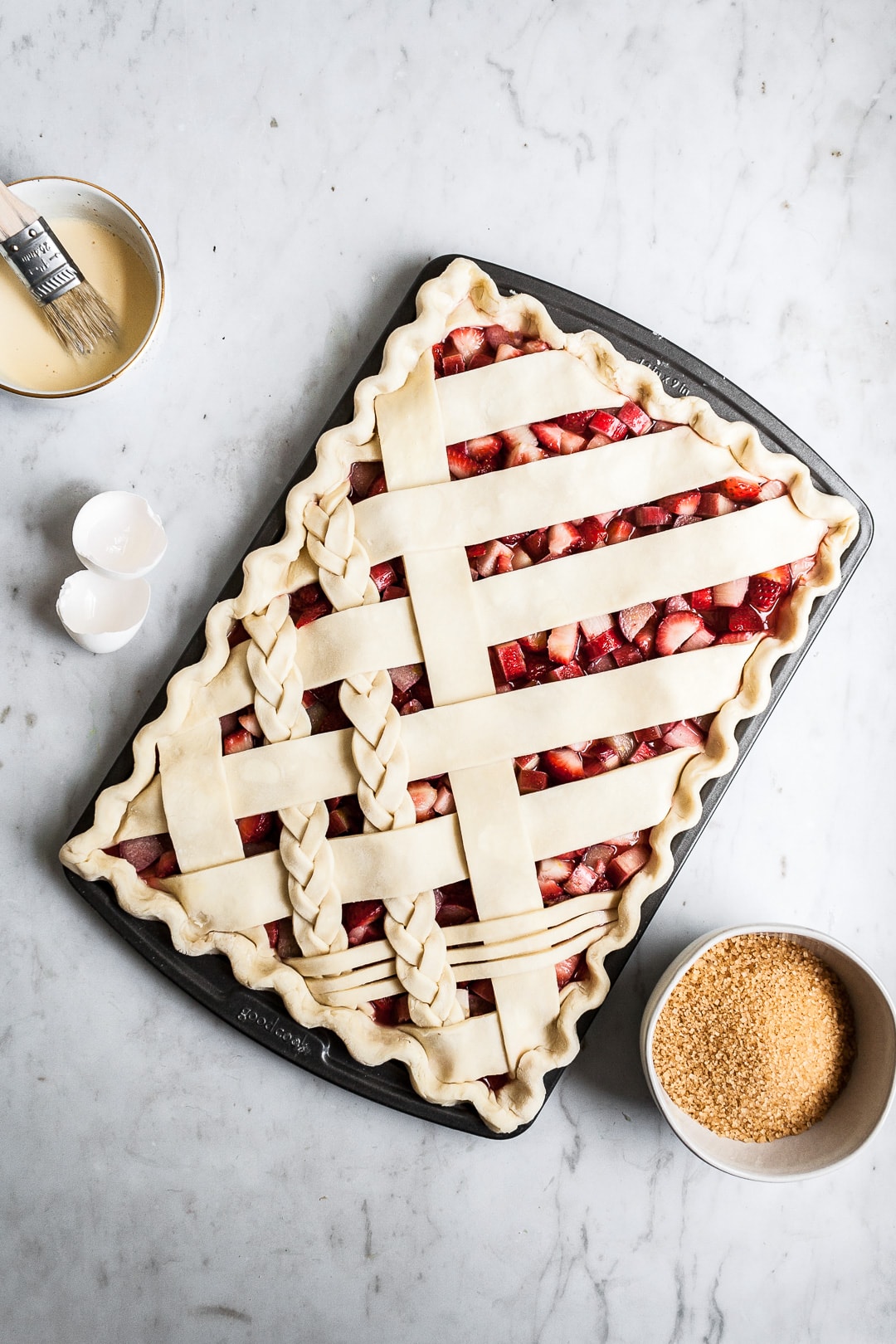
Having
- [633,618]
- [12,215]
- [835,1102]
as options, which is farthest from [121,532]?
[835,1102]

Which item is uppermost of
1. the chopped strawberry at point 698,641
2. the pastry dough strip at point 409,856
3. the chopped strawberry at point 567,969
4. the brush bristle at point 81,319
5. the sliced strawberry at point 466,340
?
the brush bristle at point 81,319

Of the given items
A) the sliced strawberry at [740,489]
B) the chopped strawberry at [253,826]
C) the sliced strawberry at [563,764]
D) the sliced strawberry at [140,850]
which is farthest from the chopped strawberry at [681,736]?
the sliced strawberry at [140,850]

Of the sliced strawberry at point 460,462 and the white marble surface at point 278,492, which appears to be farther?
the white marble surface at point 278,492

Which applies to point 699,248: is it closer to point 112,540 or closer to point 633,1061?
point 112,540

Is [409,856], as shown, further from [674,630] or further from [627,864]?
[674,630]

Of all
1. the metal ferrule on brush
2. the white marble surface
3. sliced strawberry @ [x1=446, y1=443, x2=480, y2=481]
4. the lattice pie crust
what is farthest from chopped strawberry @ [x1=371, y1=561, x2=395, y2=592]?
the metal ferrule on brush

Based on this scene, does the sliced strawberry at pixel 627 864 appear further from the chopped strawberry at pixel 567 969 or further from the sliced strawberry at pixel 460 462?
the sliced strawberry at pixel 460 462

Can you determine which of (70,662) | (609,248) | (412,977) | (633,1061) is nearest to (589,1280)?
(633,1061)

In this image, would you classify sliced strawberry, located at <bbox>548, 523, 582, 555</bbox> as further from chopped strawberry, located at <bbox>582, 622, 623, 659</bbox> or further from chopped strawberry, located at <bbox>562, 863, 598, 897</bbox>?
chopped strawberry, located at <bbox>562, 863, 598, 897</bbox>
